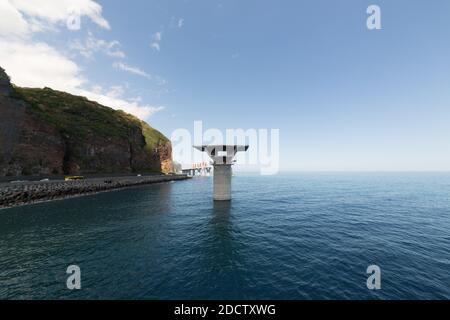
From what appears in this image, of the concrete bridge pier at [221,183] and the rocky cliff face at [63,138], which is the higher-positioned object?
the rocky cliff face at [63,138]

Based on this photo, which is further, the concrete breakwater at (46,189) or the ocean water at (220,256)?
the concrete breakwater at (46,189)

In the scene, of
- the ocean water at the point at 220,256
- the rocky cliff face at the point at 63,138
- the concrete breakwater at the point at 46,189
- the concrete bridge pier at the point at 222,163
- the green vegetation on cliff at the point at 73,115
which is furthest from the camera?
the green vegetation on cliff at the point at 73,115

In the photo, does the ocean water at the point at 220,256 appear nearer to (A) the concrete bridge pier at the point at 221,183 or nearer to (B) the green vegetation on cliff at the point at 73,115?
(A) the concrete bridge pier at the point at 221,183

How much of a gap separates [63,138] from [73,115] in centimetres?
2183

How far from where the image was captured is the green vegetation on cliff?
70.2 m

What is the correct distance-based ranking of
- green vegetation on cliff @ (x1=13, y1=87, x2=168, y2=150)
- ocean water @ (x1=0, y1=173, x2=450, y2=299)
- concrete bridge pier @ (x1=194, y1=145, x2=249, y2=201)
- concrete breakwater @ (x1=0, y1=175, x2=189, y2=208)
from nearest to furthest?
ocean water @ (x1=0, y1=173, x2=450, y2=299) < concrete breakwater @ (x1=0, y1=175, x2=189, y2=208) < concrete bridge pier @ (x1=194, y1=145, x2=249, y2=201) < green vegetation on cliff @ (x1=13, y1=87, x2=168, y2=150)

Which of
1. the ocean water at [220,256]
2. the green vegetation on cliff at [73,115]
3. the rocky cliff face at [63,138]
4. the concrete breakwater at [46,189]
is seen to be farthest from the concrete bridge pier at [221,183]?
the green vegetation on cliff at [73,115]

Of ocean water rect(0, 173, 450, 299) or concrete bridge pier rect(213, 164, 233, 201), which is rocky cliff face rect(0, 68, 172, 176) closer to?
ocean water rect(0, 173, 450, 299)

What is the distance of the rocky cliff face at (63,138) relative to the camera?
51844mm

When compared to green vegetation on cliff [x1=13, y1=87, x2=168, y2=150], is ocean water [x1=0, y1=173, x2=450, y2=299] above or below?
below

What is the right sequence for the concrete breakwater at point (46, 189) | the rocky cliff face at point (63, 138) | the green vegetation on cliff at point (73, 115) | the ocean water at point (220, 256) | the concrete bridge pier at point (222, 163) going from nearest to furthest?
the ocean water at point (220, 256)
the concrete breakwater at point (46, 189)
the concrete bridge pier at point (222, 163)
the rocky cliff face at point (63, 138)
the green vegetation on cliff at point (73, 115)

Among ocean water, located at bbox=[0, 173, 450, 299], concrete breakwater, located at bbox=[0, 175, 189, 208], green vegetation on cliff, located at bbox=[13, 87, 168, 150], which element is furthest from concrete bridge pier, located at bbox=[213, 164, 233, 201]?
green vegetation on cliff, located at bbox=[13, 87, 168, 150]

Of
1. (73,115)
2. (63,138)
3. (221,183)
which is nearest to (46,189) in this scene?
(63,138)
